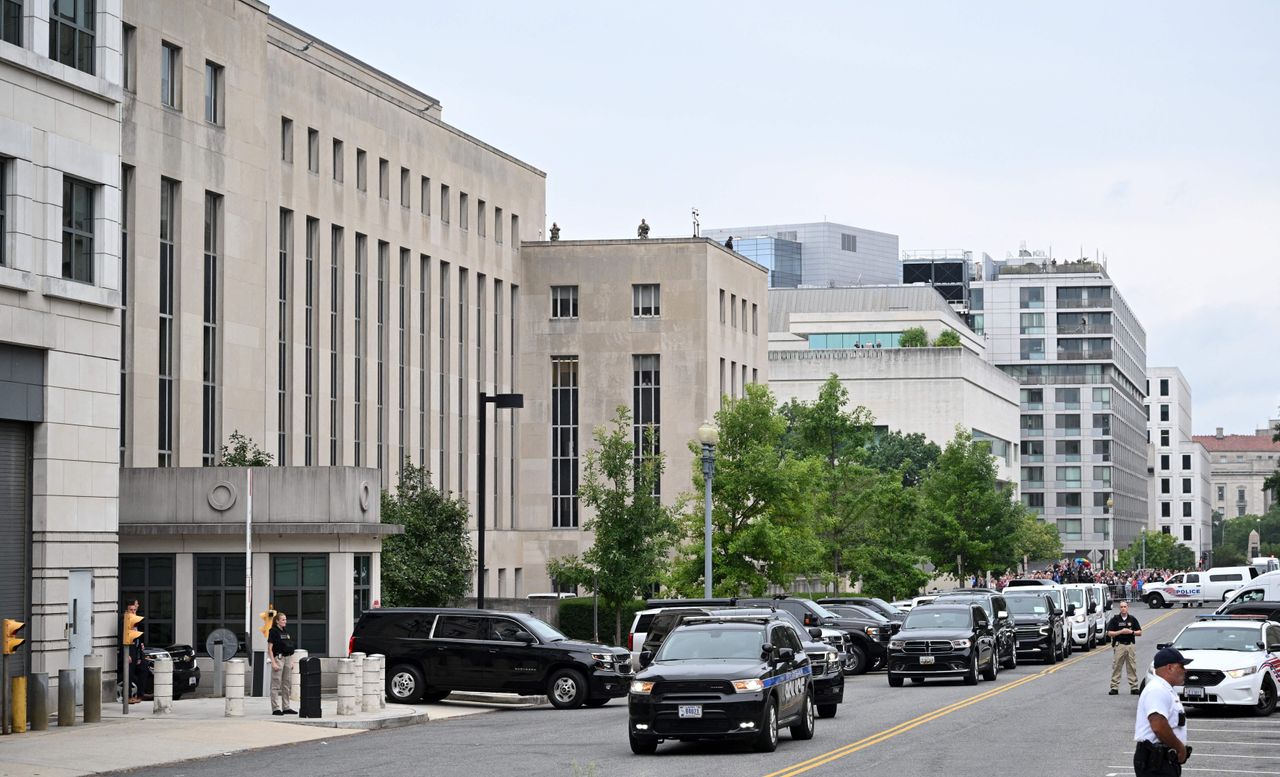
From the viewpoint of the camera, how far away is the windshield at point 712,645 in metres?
24.2

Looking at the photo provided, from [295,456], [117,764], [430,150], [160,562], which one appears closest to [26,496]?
[160,562]

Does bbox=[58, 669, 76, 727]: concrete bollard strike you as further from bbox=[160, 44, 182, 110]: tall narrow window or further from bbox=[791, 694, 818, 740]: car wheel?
bbox=[160, 44, 182, 110]: tall narrow window

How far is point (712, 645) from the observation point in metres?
24.4

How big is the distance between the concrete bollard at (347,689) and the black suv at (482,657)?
11.0 ft

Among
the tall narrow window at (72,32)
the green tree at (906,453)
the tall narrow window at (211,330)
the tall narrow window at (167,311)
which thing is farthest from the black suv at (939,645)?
the green tree at (906,453)

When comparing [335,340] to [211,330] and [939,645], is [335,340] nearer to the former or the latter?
[211,330]

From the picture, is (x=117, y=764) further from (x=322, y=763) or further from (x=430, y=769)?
(x=430, y=769)

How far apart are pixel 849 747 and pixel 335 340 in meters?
42.0

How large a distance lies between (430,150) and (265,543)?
3669 cm

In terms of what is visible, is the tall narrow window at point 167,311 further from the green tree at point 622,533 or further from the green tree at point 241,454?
the green tree at point 622,533

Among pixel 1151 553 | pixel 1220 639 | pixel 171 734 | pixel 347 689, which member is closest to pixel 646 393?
pixel 1220 639

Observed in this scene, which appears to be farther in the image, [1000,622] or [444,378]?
[444,378]

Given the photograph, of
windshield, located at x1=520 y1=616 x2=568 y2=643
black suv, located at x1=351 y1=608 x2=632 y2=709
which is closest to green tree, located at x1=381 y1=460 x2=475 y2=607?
black suv, located at x1=351 y1=608 x2=632 y2=709

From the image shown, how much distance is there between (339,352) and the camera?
6278 cm
